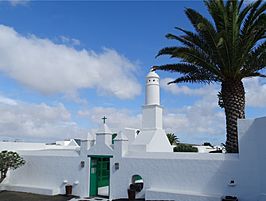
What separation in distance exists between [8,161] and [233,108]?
14.3m

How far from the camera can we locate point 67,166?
18.2 metres

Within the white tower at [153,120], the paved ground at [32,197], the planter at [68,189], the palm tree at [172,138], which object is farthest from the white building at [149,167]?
the palm tree at [172,138]

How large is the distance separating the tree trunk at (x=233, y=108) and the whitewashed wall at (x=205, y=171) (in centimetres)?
65

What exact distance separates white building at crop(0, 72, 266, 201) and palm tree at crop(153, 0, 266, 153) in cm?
118

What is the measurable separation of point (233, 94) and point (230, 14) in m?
3.73

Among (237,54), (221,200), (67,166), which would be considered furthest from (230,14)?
(67,166)

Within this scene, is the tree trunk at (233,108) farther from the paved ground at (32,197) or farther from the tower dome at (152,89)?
the paved ground at (32,197)

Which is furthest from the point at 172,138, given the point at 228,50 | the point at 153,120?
the point at 228,50

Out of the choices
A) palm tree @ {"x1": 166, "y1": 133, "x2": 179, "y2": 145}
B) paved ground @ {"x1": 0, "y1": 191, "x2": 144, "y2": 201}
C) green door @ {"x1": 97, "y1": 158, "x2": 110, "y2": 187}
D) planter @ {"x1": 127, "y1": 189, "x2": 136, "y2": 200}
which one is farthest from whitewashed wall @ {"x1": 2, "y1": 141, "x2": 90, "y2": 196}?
palm tree @ {"x1": 166, "y1": 133, "x2": 179, "y2": 145}

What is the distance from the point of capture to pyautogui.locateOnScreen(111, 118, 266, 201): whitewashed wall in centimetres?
1236

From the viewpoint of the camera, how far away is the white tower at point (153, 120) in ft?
65.2

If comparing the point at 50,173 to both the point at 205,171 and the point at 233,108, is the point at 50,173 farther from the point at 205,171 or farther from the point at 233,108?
the point at 233,108

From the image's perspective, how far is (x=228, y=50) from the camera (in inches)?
503

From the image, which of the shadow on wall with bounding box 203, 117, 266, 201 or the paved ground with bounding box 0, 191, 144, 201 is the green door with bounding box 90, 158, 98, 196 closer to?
the paved ground with bounding box 0, 191, 144, 201
